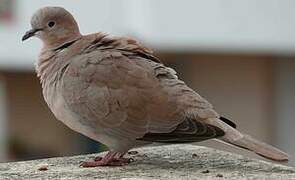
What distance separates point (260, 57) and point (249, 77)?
21.1 inches

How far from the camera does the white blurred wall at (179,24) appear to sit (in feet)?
58.4

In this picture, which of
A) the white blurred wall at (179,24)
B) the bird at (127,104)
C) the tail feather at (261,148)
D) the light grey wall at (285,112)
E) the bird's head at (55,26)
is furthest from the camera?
the light grey wall at (285,112)

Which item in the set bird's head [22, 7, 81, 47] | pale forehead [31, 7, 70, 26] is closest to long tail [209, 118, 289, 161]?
bird's head [22, 7, 81, 47]

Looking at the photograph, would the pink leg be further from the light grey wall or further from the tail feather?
the light grey wall

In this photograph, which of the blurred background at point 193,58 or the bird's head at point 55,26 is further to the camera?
A: the blurred background at point 193,58

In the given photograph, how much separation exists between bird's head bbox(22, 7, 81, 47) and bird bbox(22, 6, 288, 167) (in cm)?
38

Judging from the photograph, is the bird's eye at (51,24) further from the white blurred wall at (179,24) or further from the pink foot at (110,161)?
the white blurred wall at (179,24)

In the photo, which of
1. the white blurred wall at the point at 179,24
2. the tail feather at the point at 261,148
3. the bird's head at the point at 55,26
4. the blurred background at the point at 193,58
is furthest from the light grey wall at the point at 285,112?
the tail feather at the point at 261,148

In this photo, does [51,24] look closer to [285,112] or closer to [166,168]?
[166,168]

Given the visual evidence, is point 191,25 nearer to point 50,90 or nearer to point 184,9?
point 184,9

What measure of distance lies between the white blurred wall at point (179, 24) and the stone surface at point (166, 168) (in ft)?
38.4

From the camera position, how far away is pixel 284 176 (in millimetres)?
4938

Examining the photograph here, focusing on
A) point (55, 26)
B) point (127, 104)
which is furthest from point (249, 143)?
point (55, 26)

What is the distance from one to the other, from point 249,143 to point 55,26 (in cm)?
154
